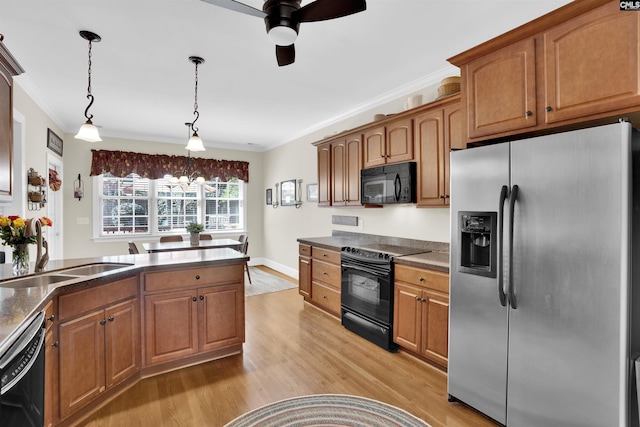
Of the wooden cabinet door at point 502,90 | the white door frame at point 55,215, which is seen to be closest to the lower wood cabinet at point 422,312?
the wooden cabinet door at point 502,90

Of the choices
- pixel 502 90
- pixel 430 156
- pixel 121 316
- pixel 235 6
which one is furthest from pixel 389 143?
pixel 121 316

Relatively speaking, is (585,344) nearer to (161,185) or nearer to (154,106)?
(154,106)

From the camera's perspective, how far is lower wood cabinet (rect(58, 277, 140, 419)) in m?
1.95

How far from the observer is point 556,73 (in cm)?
183

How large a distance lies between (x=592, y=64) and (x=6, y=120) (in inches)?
136

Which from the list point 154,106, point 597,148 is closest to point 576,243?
point 597,148

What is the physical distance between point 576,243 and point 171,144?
6.72 metres

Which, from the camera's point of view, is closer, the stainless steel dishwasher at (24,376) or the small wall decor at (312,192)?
the stainless steel dishwasher at (24,376)

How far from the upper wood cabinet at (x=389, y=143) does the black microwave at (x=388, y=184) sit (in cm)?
9

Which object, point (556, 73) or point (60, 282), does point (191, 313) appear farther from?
point (556, 73)

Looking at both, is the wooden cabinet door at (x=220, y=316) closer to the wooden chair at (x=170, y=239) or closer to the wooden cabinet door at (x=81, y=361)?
Answer: the wooden cabinet door at (x=81, y=361)

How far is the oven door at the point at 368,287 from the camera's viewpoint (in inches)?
121

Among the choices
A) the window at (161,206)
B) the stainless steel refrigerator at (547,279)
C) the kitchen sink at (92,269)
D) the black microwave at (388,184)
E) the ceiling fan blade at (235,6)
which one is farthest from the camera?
the window at (161,206)

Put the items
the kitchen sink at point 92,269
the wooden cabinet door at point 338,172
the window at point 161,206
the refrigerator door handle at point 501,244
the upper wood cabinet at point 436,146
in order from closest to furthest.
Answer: the refrigerator door handle at point 501,244
the kitchen sink at point 92,269
the upper wood cabinet at point 436,146
the wooden cabinet door at point 338,172
the window at point 161,206
